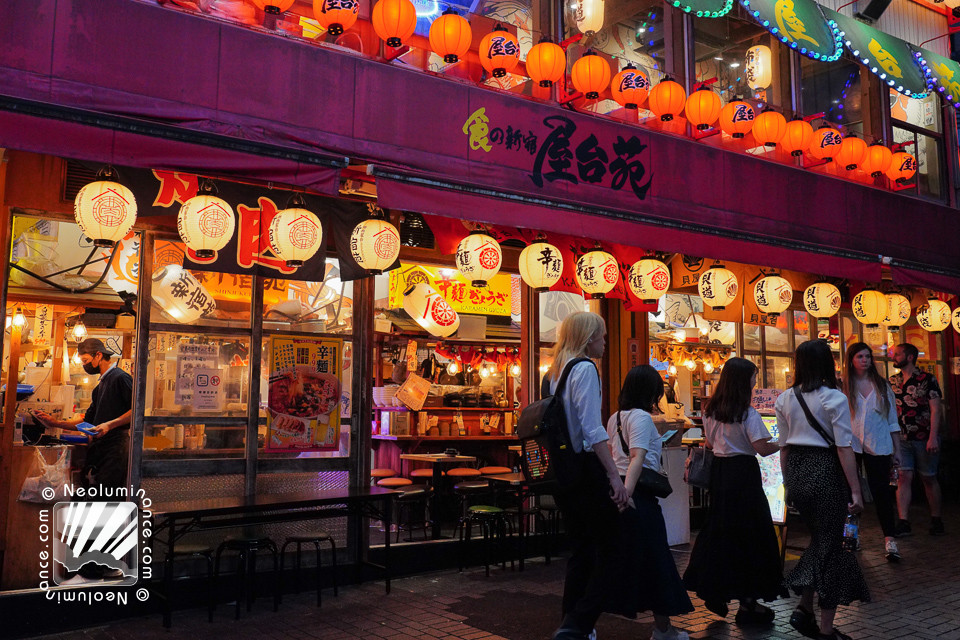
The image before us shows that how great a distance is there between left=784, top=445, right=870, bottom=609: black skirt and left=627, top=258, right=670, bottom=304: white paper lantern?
4.18 metres

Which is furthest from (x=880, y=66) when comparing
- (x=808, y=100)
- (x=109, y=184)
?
(x=109, y=184)

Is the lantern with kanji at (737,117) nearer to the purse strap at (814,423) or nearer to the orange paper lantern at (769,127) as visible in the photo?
the orange paper lantern at (769,127)

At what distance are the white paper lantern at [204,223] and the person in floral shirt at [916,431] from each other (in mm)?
9390

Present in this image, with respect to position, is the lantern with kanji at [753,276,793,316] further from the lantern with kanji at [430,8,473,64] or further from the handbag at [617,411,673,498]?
the handbag at [617,411,673,498]

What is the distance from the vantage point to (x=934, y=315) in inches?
547

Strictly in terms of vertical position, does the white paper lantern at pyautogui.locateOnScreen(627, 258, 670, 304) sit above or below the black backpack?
above

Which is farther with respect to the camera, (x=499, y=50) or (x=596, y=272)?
(x=596, y=272)

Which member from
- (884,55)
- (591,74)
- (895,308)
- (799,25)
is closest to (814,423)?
(591,74)

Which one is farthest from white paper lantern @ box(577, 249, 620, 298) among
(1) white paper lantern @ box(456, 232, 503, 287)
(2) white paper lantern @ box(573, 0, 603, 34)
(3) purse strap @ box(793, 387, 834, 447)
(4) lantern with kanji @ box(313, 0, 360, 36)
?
(4) lantern with kanji @ box(313, 0, 360, 36)

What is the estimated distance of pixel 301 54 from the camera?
291 inches

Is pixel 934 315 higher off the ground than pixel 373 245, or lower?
lower

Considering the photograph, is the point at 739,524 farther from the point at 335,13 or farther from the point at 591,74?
the point at 335,13

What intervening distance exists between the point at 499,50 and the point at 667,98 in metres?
2.79

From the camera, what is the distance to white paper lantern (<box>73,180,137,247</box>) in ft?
20.4
